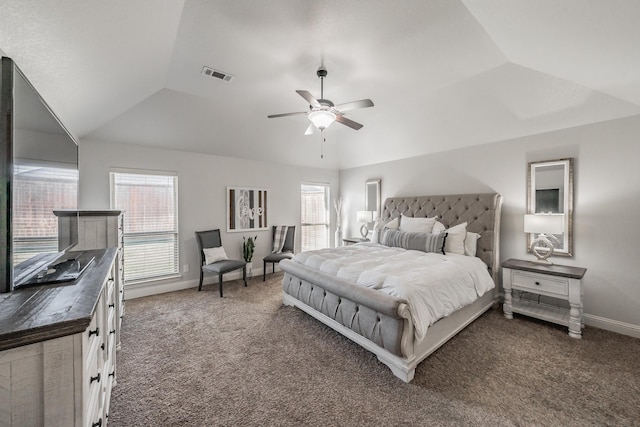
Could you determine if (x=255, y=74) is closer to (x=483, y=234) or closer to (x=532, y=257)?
(x=483, y=234)

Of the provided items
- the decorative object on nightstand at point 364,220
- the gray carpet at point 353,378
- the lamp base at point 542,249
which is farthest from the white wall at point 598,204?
the decorative object on nightstand at point 364,220

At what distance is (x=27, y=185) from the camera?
4.14 feet

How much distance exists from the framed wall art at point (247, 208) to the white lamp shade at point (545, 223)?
4.44 meters

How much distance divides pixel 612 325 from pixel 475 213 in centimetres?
189

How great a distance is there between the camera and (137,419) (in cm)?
175

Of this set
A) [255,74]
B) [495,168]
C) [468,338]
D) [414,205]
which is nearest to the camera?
[468,338]

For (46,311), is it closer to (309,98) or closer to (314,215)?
(309,98)

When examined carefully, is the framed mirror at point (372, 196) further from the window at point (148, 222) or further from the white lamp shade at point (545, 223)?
the window at point (148, 222)

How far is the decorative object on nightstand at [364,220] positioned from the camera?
5.43 meters

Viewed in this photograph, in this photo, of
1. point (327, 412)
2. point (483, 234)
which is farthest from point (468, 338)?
point (327, 412)

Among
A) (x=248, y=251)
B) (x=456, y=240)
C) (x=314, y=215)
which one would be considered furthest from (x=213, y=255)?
(x=456, y=240)

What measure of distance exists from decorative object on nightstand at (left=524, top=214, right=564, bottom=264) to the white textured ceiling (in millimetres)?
1215

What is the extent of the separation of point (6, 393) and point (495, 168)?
16.1ft

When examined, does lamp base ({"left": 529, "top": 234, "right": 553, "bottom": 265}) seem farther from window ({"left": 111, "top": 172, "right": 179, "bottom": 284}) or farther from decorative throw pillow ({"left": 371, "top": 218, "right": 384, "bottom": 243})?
window ({"left": 111, "top": 172, "right": 179, "bottom": 284})
